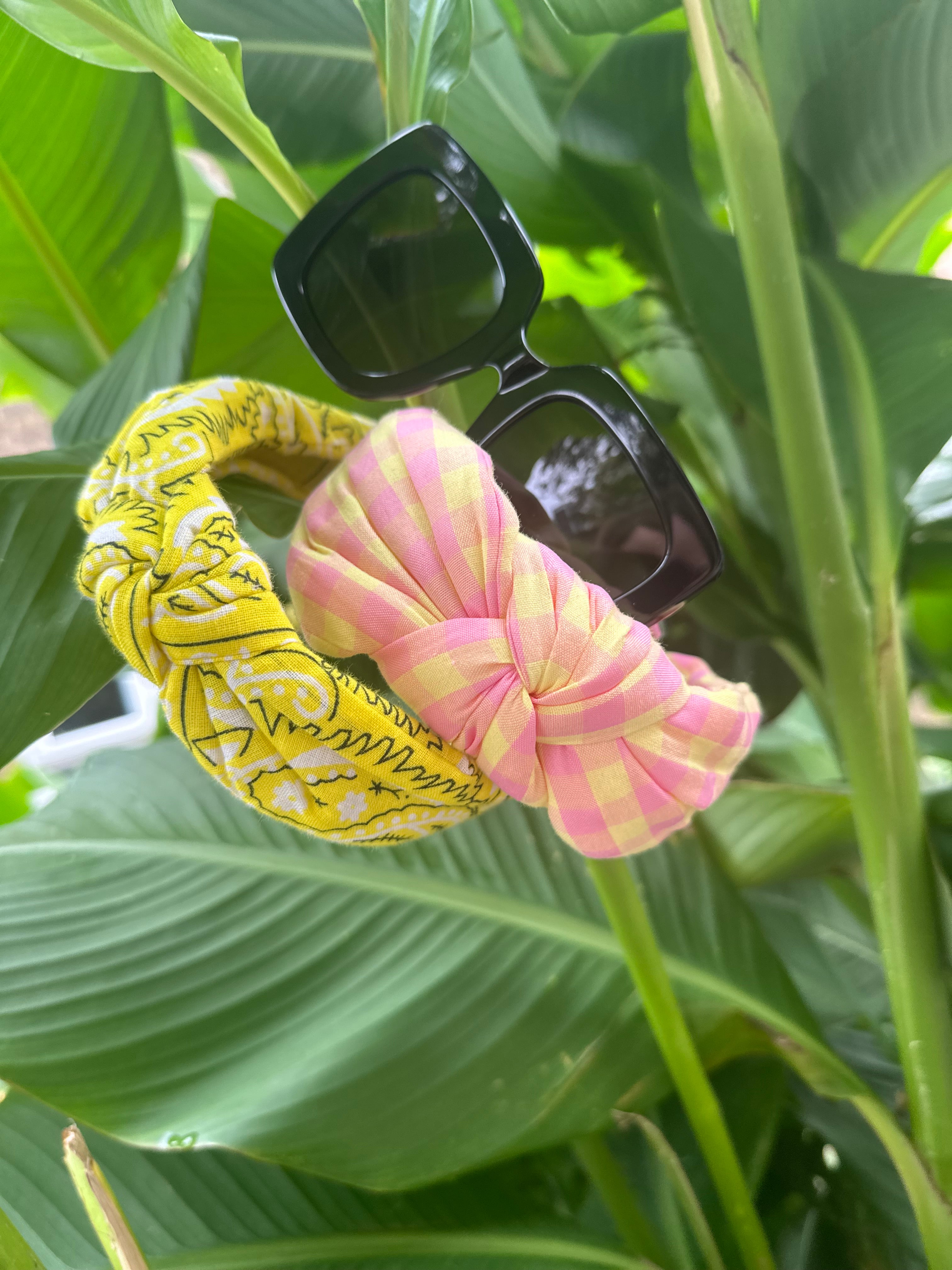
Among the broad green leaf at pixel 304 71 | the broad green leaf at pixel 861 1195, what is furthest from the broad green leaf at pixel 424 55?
the broad green leaf at pixel 861 1195

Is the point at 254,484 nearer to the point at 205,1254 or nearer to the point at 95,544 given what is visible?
the point at 95,544

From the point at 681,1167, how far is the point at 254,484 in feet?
1.13

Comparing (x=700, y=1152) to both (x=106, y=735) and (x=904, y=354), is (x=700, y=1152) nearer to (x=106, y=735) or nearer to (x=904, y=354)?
(x=904, y=354)

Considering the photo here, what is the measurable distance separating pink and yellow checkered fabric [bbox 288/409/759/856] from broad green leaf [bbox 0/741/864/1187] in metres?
0.16

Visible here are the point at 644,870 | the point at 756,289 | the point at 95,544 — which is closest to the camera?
the point at 95,544

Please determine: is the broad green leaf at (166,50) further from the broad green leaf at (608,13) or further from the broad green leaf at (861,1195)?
the broad green leaf at (861,1195)

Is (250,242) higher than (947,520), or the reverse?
(250,242)

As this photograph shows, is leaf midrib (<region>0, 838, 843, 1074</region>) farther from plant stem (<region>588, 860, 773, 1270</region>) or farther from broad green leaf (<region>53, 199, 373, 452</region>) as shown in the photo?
broad green leaf (<region>53, 199, 373, 452</region>)

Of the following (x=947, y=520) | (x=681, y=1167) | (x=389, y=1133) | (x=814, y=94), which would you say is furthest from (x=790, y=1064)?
(x=814, y=94)

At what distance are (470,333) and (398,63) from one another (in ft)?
0.32

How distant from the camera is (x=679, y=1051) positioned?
1.02ft

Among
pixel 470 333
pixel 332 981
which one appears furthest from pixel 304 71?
pixel 332 981

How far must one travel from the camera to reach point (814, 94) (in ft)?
1.13

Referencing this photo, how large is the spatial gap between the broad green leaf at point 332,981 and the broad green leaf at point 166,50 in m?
0.29
